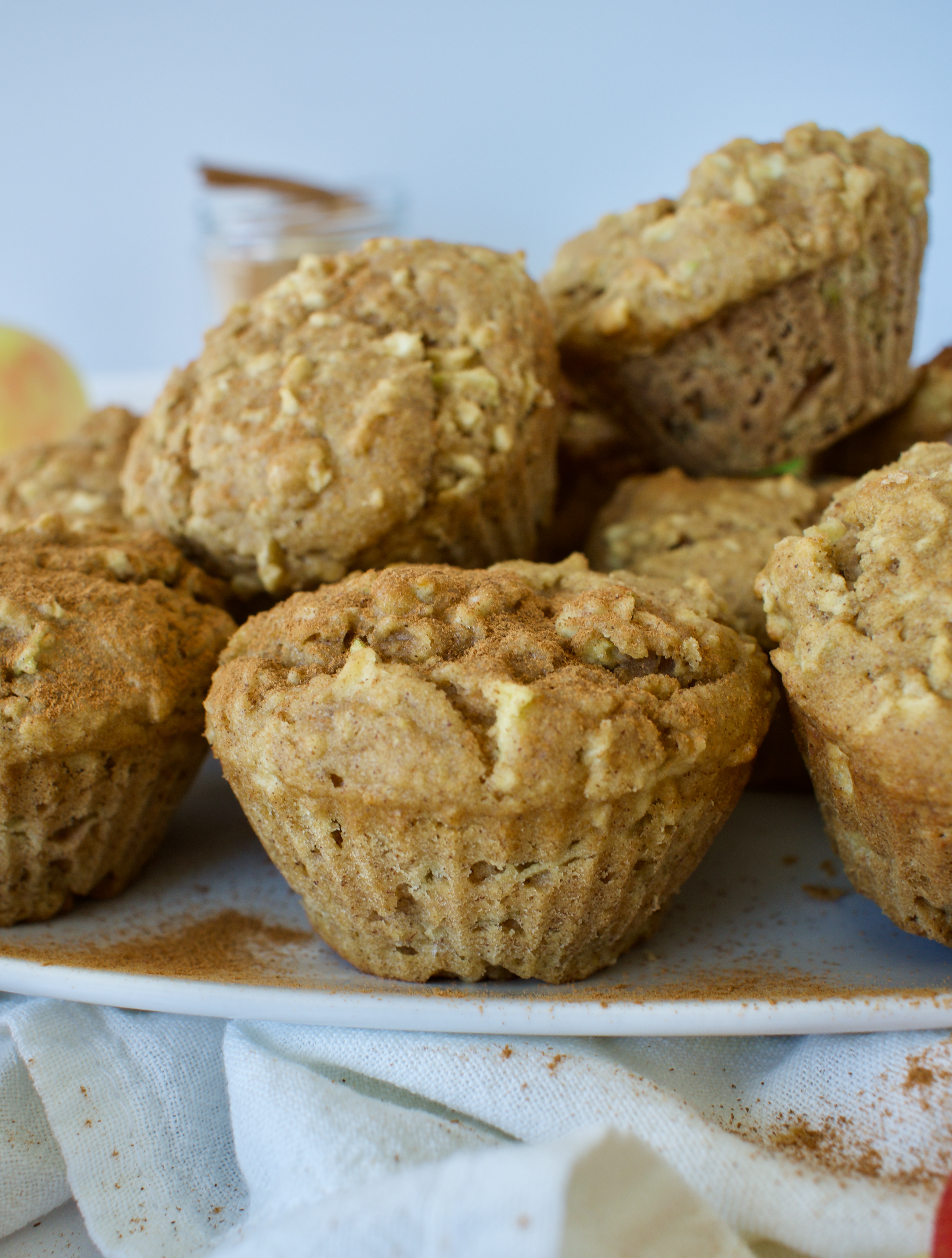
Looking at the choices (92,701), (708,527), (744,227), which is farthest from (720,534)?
(92,701)

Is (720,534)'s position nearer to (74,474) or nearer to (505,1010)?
(505,1010)

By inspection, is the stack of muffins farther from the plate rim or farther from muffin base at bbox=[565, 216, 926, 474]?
the plate rim

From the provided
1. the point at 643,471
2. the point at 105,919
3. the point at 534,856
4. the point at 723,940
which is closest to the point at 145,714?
the point at 105,919

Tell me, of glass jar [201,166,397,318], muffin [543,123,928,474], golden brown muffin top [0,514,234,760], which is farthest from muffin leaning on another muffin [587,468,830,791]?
glass jar [201,166,397,318]

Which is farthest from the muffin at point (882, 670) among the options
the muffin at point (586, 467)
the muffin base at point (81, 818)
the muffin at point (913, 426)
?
the muffin base at point (81, 818)

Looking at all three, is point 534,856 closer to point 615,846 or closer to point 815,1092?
point 615,846
